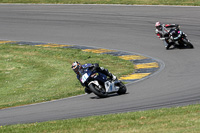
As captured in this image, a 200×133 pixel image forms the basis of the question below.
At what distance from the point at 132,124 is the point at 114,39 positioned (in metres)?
17.1

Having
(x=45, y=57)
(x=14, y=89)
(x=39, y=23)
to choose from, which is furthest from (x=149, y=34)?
(x=14, y=89)

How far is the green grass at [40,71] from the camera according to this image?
17.1 metres

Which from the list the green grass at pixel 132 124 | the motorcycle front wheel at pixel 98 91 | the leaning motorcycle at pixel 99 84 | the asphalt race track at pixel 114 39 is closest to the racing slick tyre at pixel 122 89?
the leaning motorcycle at pixel 99 84

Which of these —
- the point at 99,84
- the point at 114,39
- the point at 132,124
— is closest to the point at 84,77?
the point at 99,84

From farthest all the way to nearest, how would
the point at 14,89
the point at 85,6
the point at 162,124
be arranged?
the point at 85,6 < the point at 14,89 < the point at 162,124

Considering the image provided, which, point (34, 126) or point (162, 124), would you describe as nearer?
point (162, 124)

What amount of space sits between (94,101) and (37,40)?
50.2 ft

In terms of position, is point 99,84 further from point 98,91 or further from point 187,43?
point 187,43

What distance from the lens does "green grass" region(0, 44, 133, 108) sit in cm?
1709

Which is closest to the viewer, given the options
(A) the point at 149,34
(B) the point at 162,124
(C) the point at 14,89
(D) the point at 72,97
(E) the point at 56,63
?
(B) the point at 162,124

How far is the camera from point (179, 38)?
23953mm

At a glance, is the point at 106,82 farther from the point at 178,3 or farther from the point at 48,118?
the point at 178,3

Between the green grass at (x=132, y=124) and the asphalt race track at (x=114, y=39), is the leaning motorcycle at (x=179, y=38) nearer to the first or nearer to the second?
the asphalt race track at (x=114, y=39)

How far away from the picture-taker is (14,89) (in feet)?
61.7
